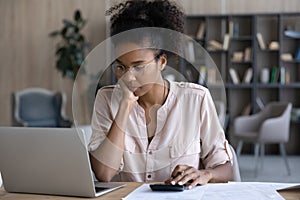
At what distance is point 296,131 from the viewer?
804 centimetres

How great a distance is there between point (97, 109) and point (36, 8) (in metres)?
7.04

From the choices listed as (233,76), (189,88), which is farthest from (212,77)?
(233,76)

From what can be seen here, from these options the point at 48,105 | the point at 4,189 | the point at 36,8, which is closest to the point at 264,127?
the point at 48,105

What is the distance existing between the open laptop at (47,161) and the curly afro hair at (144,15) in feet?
1.77

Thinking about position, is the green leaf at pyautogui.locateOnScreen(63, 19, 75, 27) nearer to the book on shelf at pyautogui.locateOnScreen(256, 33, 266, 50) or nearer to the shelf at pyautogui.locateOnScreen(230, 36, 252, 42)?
the shelf at pyautogui.locateOnScreen(230, 36, 252, 42)

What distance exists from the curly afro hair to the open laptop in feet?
1.77

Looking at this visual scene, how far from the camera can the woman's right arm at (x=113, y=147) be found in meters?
1.91

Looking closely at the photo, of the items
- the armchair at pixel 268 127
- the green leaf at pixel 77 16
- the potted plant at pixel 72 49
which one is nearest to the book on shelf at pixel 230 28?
the armchair at pixel 268 127

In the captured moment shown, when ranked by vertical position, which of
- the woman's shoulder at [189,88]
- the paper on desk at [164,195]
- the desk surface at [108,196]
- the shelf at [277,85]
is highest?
the woman's shoulder at [189,88]

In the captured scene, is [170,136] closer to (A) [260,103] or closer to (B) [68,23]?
(A) [260,103]

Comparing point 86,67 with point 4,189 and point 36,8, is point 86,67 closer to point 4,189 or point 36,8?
point 36,8

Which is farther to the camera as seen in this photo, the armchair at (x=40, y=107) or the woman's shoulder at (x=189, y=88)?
the armchair at (x=40, y=107)

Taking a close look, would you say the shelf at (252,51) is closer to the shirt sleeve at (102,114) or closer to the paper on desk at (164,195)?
the shirt sleeve at (102,114)

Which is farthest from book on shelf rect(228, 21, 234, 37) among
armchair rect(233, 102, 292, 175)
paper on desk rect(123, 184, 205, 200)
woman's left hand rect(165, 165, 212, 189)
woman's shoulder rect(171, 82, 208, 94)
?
paper on desk rect(123, 184, 205, 200)
